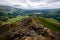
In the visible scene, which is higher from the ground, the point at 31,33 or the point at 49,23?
the point at 49,23

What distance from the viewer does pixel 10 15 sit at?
24.4ft

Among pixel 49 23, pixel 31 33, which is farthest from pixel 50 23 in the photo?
pixel 31 33

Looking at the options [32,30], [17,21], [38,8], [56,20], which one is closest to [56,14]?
[56,20]

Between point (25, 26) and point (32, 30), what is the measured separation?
41 cm

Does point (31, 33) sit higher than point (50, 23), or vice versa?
point (50, 23)

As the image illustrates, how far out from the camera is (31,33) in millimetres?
6855

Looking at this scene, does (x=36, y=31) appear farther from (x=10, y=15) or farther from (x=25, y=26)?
(x=10, y=15)

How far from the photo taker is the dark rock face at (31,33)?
6.76m

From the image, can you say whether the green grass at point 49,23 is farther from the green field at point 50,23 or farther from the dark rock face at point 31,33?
the dark rock face at point 31,33

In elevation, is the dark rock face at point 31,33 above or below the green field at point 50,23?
below

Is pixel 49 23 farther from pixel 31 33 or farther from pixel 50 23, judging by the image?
pixel 31 33

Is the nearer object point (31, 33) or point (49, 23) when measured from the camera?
point (31, 33)

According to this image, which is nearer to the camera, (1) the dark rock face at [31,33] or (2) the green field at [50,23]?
(1) the dark rock face at [31,33]

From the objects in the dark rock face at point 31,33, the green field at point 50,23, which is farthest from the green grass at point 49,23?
the dark rock face at point 31,33
